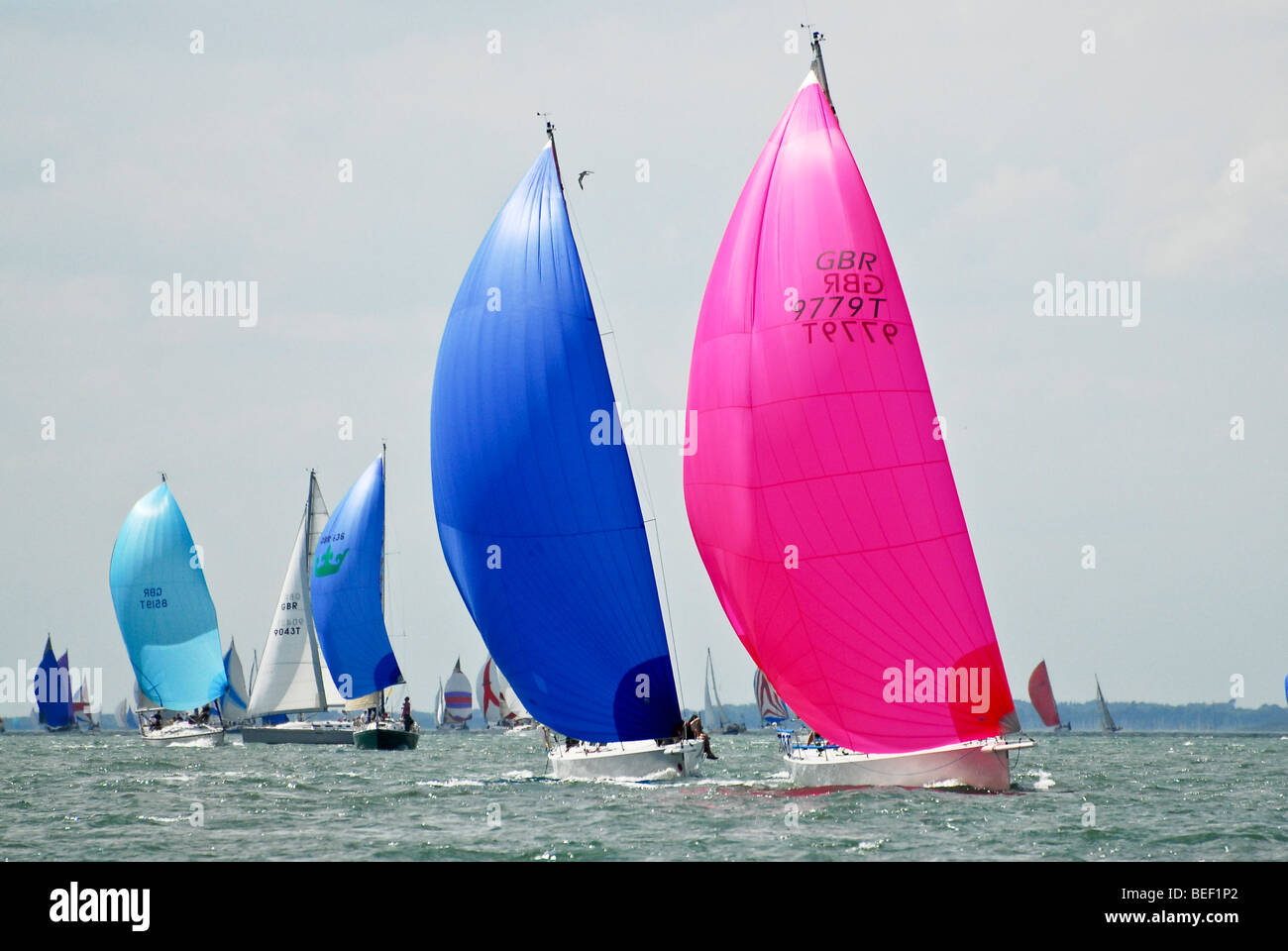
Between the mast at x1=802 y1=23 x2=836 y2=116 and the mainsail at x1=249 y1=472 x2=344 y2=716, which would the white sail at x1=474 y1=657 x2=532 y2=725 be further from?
the mast at x1=802 y1=23 x2=836 y2=116

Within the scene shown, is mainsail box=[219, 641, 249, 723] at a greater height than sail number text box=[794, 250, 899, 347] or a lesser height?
lesser

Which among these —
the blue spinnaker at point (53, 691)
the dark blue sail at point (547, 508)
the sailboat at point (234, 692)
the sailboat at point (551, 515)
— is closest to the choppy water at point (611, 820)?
the sailboat at point (551, 515)

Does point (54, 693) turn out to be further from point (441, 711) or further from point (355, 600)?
point (355, 600)

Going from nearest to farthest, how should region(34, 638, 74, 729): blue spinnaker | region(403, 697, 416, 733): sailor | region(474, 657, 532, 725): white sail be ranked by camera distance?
region(403, 697, 416, 733): sailor, region(34, 638, 74, 729): blue spinnaker, region(474, 657, 532, 725): white sail

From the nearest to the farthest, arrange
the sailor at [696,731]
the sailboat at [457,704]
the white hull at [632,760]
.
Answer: the white hull at [632,760]
the sailor at [696,731]
the sailboat at [457,704]

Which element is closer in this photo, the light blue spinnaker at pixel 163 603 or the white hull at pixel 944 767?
the white hull at pixel 944 767

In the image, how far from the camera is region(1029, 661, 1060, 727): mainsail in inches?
4077

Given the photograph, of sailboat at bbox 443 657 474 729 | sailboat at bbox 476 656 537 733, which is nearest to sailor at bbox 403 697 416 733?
sailboat at bbox 476 656 537 733

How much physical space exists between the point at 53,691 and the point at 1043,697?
76.5 m

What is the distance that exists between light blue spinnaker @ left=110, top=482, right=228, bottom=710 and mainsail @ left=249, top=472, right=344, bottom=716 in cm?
281

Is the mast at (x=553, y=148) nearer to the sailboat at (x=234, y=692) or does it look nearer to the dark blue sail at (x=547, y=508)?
the dark blue sail at (x=547, y=508)

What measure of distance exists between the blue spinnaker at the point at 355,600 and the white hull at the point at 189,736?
7242mm

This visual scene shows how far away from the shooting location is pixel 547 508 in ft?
89.2

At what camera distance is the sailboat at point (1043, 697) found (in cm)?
10356
